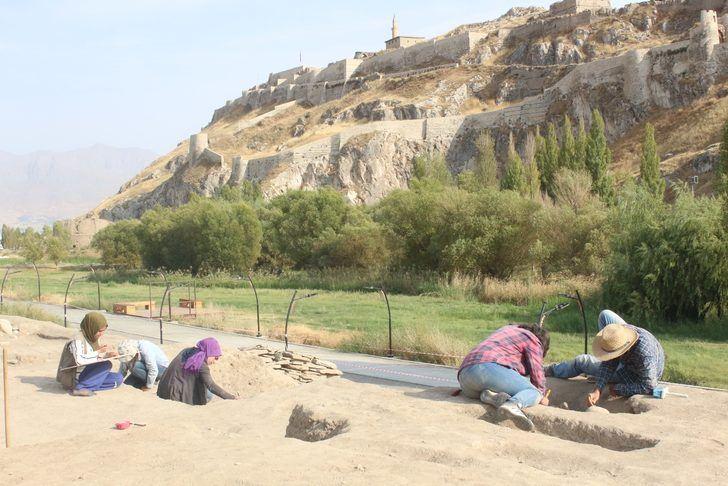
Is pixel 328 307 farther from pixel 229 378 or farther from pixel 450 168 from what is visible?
pixel 450 168

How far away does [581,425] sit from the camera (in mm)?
6590

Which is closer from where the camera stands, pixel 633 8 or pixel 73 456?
pixel 73 456

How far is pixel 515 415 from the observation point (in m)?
6.77

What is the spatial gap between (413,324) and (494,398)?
35.0ft

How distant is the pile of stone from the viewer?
37.2 feet

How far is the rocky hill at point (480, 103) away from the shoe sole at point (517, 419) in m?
35.5

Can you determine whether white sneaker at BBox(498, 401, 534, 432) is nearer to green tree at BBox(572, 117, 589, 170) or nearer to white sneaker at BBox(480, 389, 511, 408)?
white sneaker at BBox(480, 389, 511, 408)

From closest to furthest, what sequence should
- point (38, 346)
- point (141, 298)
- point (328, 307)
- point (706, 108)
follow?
point (38, 346) < point (328, 307) < point (141, 298) < point (706, 108)

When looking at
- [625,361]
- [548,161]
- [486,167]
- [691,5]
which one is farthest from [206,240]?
[691,5]

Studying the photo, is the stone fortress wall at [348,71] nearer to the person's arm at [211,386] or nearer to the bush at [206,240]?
the bush at [206,240]

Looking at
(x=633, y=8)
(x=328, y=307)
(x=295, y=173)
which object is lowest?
(x=328, y=307)

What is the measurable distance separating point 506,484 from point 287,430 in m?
2.83

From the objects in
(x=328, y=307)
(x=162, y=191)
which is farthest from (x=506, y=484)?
(x=162, y=191)

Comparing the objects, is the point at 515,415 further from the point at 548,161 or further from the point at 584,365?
the point at 548,161
